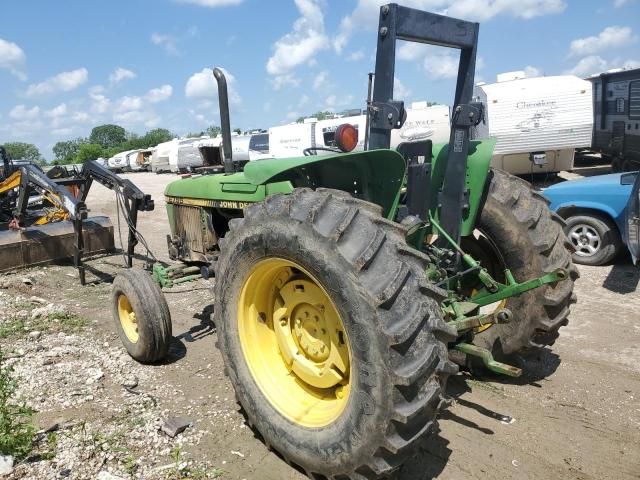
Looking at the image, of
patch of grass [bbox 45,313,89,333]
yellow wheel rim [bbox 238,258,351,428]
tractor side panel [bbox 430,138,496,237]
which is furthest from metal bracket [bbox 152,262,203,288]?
tractor side panel [bbox 430,138,496,237]

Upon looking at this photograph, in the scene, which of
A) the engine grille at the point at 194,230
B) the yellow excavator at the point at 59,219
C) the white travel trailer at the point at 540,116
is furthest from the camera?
the white travel trailer at the point at 540,116

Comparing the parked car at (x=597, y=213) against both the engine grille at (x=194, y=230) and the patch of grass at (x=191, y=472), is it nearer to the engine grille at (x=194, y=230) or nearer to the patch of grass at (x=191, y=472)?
the engine grille at (x=194, y=230)

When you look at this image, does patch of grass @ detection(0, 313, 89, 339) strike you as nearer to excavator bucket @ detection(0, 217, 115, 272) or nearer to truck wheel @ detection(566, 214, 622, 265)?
excavator bucket @ detection(0, 217, 115, 272)

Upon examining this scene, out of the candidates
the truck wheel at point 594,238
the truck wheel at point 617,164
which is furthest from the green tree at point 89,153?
the truck wheel at point 594,238

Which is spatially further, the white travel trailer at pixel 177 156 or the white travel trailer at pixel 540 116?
the white travel trailer at pixel 177 156

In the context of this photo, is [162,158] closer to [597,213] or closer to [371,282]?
[597,213]

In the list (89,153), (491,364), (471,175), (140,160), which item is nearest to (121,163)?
(140,160)

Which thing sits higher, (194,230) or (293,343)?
(194,230)

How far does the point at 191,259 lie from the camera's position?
4965mm

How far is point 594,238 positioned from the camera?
23.1 feet

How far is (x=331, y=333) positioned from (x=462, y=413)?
1.26 m

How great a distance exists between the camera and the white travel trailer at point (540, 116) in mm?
14227

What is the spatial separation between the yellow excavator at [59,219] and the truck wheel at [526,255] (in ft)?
12.1

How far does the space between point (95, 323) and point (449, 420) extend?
12.4 feet
